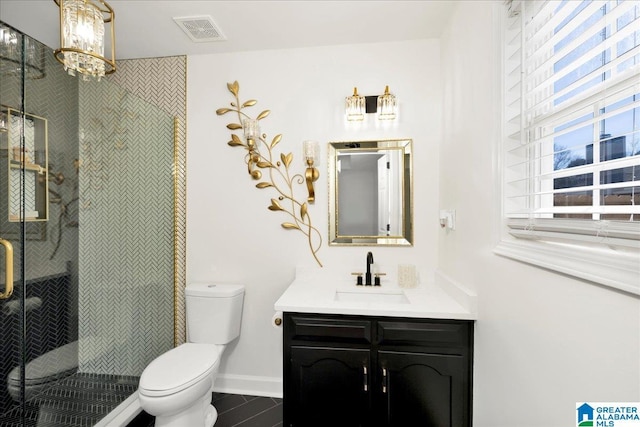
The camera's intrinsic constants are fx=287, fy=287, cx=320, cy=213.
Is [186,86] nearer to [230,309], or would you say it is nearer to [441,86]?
[230,309]

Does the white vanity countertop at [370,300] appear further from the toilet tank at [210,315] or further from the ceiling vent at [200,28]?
the ceiling vent at [200,28]

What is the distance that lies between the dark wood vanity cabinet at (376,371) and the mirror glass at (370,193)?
2.28 ft

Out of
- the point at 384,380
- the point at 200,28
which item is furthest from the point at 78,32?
the point at 384,380

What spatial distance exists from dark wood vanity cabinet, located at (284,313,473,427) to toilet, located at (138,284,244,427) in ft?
1.62

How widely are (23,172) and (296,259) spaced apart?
153 cm

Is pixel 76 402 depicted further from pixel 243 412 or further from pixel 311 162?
pixel 311 162

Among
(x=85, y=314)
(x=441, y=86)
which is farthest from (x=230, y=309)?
(x=441, y=86)

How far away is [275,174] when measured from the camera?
6.99ft

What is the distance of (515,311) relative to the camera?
1068mm

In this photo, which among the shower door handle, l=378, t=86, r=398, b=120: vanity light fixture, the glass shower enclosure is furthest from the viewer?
l=378, t=86, r=398, b=120: vanity light fixture

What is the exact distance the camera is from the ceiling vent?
1.79m

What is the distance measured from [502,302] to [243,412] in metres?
1.77

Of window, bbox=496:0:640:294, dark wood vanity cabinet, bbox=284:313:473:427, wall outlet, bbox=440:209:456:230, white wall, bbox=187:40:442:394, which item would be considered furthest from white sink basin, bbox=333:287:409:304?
window, bbox=496:0:640:294

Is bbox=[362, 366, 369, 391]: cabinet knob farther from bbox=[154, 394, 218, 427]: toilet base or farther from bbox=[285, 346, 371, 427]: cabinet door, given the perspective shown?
bbox=[154, 394, 218, 427]: toilet base
